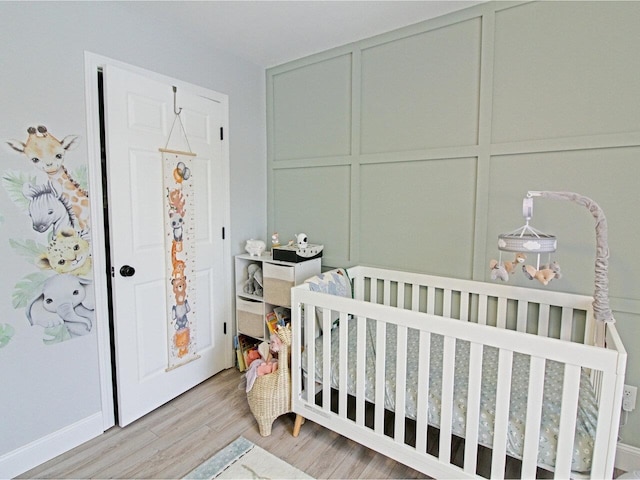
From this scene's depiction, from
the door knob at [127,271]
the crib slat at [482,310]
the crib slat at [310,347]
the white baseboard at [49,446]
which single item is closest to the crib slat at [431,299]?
the crib slat at [482,310]

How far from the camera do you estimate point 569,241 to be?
69.7 inches

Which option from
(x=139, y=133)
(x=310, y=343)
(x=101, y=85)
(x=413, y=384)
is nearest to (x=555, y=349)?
(x=413, y=384)

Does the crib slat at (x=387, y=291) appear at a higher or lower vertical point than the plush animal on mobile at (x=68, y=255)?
lower

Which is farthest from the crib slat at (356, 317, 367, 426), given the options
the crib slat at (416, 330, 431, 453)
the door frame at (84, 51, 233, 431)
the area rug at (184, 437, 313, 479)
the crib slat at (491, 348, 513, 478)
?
the door frame at (84, 51, 233, 431)

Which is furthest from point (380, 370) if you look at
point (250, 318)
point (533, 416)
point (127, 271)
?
point (127, 271)

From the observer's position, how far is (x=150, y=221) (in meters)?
2.06

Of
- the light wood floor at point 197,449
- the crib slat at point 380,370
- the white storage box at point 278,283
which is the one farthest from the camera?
the white storage box at point 278,283

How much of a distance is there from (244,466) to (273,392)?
0.36m

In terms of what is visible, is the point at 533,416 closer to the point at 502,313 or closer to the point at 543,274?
the point at 543,274

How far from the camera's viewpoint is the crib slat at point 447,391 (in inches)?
54.2

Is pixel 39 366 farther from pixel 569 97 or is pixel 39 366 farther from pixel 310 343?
pixel 569 97

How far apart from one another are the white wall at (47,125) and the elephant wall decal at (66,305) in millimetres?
54

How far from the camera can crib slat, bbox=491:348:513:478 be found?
4.13ft

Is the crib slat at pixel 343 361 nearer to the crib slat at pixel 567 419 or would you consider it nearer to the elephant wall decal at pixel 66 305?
the crib slat at pixel 567 419
